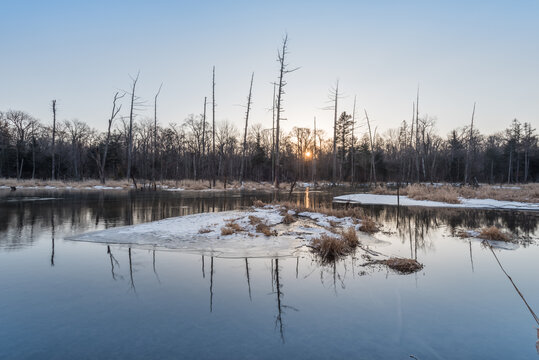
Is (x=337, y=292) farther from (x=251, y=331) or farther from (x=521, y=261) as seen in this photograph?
(x=521, y=261)

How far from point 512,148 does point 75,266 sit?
247 feet

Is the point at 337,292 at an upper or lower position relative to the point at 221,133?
lower

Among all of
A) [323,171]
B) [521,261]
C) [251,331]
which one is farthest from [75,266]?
[323,171]

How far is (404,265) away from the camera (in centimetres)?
604

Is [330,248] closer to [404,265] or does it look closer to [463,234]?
[404,265]

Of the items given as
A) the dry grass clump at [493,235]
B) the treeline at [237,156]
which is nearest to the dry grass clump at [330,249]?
the dry grass clump at [493,235]

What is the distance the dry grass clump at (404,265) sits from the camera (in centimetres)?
597

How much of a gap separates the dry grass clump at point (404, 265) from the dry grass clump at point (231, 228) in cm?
437

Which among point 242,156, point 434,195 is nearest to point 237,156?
point 242,156

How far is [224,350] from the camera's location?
3068 mm

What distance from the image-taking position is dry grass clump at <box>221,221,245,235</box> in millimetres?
8719

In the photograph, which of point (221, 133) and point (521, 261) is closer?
point (521, 261)

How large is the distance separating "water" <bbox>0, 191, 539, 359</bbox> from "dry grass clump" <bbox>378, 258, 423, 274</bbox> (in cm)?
20

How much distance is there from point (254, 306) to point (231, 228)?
501cm
